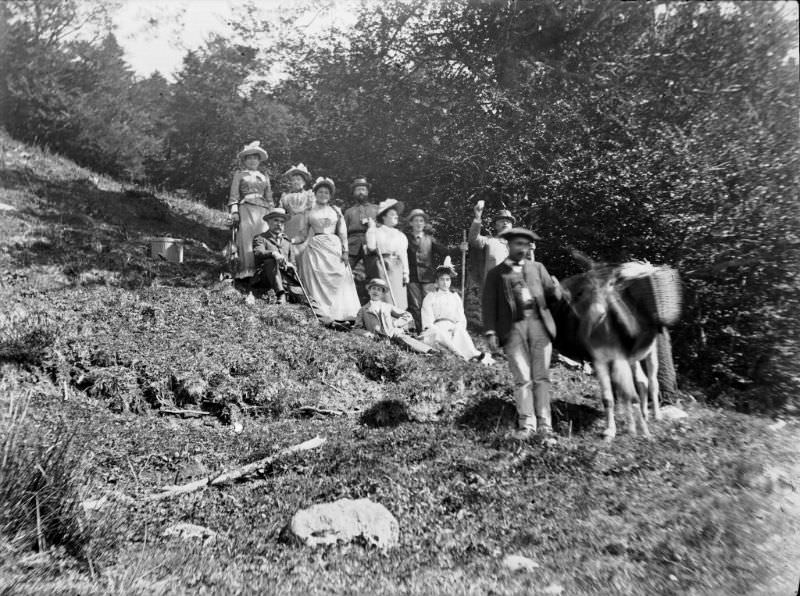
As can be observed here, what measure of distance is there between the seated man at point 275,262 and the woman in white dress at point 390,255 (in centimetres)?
114

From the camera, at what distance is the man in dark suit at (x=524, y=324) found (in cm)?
627

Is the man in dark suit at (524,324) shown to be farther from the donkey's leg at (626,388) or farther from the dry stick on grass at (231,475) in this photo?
the dry stick on grass at (231,475)

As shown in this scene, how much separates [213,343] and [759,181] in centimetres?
722

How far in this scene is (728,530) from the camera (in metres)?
4.56

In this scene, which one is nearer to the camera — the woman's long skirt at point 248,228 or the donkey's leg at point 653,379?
the donkey's leg at point 653,379

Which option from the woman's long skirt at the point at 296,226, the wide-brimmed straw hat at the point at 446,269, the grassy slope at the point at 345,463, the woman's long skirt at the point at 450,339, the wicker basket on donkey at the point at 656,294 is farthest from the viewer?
the woman's long skirt at the point at 296,226

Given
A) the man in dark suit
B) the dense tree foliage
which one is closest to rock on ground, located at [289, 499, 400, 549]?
the man in dark suit

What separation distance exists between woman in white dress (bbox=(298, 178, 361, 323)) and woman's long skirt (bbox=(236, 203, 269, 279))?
2.90 feet

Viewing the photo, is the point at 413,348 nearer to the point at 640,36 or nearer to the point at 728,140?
the point at 728,140

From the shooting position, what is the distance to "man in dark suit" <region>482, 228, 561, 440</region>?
20.6 ft

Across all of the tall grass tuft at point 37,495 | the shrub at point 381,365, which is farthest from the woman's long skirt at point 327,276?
the tall grass tuft at point 37,495

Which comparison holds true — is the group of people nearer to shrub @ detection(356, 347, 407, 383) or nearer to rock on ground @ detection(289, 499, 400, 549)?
shrub @ detection(356, 347, 407, 383)

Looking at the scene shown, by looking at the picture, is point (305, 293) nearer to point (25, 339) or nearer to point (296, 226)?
point (296, 226)

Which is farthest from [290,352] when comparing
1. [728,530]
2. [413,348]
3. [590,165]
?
[590,165]
